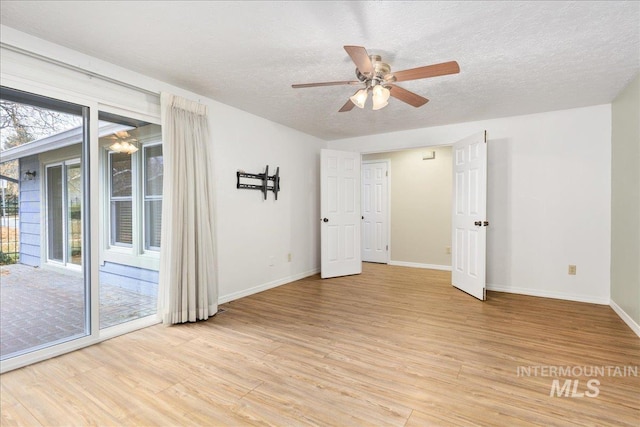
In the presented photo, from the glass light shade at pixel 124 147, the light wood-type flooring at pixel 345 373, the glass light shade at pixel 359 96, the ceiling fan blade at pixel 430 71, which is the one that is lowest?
the light wood-type flooring at pixel 345 373

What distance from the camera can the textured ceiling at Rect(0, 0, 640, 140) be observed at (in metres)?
1.94

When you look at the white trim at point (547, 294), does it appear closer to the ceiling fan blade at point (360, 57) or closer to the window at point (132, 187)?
the ceiling fan blade at point (360, 57)

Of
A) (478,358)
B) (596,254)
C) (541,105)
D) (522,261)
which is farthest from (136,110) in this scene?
(596,254)

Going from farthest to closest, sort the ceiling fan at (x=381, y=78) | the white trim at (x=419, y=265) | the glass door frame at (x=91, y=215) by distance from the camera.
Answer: the white trim at (x=419, y=265)
the glass door frame at (x=91, y=215)
the ceiling fan at (x=381, y=78)

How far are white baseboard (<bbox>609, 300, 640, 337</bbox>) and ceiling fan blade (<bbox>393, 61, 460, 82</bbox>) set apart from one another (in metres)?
2.81

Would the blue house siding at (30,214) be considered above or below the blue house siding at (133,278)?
above

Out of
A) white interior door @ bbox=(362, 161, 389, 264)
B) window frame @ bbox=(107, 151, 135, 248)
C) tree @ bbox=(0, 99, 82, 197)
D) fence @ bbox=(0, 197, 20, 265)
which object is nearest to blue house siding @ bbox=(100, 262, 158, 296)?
window frame @ bbox=(107, 151, 135, 248)

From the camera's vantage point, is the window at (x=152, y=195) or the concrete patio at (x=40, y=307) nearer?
the concrete patio at (x=40, y=307)

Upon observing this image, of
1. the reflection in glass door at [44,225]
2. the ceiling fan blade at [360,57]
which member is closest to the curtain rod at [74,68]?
the reflection in glass door at [44,225]

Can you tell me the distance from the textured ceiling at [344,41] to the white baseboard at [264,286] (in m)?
2.29

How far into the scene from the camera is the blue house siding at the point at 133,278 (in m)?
2.92

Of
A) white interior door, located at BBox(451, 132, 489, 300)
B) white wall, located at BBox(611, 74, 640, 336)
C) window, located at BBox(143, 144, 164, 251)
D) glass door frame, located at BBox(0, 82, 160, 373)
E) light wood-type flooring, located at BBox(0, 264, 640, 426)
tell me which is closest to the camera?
light wood-type flooring, located at BBox(0, 264, 640, 426)

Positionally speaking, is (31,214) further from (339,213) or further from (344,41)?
(339,213)

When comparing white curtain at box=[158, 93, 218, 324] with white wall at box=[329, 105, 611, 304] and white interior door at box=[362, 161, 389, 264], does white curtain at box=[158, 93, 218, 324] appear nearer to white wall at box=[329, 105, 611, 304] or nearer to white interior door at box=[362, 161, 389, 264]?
white wall at box=[329, 105, 611, 304]
